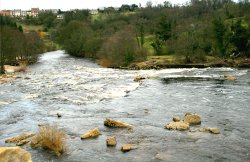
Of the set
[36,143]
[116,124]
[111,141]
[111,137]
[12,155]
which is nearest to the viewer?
[12,155]

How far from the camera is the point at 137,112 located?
34.1m

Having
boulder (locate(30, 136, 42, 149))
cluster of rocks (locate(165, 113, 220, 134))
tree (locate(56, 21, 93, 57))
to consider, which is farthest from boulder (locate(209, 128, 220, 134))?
tree (locate(56, 21, 93, 57))

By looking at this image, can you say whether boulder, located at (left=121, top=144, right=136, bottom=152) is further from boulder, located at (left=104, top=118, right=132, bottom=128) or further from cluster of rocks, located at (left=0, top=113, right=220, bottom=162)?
boulder, located at (left=104, top=118, right=132, bottom=128)

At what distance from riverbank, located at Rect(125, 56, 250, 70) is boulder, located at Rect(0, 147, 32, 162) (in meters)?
63.0

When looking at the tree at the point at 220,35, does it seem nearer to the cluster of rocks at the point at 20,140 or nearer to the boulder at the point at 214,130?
the boulder at the point at 214,130

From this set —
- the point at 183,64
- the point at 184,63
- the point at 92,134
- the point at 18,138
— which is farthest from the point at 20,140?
the point at 184,63

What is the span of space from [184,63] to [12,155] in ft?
224

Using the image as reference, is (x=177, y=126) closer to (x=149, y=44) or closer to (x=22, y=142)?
(x=22, y=142)

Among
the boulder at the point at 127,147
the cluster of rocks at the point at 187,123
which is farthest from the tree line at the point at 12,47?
the boulder at the point at 127,147

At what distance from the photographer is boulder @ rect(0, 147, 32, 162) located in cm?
1508

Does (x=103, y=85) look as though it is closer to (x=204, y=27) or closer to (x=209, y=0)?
(x=204, y=27)

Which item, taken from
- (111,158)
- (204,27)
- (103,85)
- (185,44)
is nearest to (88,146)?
Result: (111,158)

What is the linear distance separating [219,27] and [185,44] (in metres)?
11.1

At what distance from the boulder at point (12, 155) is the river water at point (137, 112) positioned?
17.4 ft
